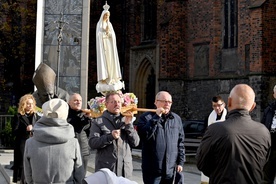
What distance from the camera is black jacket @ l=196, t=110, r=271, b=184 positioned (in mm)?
4402

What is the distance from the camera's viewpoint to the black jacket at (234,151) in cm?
440

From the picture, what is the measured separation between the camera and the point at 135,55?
30.0m

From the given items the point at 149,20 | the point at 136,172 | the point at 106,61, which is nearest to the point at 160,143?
the point at 106,61

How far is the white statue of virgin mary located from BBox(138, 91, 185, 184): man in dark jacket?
366 cm

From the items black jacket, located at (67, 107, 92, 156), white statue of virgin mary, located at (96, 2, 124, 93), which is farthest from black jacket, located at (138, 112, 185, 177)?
white statue of virgin mary, located at (96, 2, 124, 93)

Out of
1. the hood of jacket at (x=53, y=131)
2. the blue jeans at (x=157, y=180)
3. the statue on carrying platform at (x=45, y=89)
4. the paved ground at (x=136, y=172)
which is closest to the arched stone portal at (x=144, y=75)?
the paved ground at (x=136, y=172)

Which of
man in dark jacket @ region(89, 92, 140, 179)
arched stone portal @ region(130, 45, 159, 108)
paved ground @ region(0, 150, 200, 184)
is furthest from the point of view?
arched stone portal @ region(130, 45, 159, 108)

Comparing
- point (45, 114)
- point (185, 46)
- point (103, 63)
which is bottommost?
point (45, 114)

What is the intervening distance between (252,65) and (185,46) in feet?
17.5

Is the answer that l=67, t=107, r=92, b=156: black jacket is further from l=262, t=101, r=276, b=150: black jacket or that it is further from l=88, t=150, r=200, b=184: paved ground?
l=88, t=150, r=200, b=184: paved ground

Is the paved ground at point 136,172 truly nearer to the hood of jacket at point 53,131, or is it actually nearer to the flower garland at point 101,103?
the flower garland at point 101,103

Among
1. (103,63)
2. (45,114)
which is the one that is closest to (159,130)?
(45,114)

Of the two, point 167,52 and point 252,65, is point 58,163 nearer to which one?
point 252,65

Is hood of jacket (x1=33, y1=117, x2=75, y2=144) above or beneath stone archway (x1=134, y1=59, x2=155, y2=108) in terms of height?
beneath
